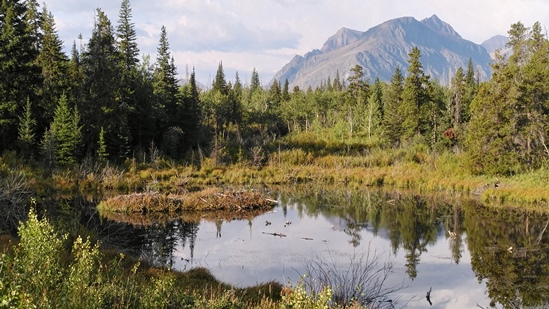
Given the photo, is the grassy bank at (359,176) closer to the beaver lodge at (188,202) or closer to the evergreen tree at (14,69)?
the beaver lodge at (188,202)

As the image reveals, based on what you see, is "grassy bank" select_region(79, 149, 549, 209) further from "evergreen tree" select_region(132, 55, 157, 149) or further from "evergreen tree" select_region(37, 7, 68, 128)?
"evergreen tree" select_region(37, 7, 68, 128)

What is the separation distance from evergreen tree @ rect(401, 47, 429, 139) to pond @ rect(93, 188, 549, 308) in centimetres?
2316

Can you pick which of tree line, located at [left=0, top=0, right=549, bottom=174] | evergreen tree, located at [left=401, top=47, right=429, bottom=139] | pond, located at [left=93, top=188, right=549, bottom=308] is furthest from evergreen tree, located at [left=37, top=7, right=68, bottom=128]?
evergreen tree, located at [left=401, top=47, right=429, bottom=139]

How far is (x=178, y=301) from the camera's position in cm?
673

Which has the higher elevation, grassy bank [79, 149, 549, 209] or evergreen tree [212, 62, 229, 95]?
A: evergreen tree [212, 62, 229, 95]

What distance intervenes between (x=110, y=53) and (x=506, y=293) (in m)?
41.8

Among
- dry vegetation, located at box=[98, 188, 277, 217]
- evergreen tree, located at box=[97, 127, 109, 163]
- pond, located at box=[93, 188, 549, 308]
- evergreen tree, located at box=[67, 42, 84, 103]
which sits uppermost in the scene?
→ evergreen tree, located at box=[67, 42, 84, 103]

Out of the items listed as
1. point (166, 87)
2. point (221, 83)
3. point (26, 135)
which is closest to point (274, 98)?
point (221, 83)

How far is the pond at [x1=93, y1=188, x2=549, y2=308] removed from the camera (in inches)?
577

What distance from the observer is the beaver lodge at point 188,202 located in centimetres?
2633

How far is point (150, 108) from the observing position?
47281 millimetres

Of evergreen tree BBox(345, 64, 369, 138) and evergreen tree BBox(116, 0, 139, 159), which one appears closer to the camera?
evergreen tree BBox(116, 0, 139, 159)

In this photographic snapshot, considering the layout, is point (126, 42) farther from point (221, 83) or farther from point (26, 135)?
point (221, 83)

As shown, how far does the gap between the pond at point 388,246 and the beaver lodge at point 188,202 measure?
1.65m
